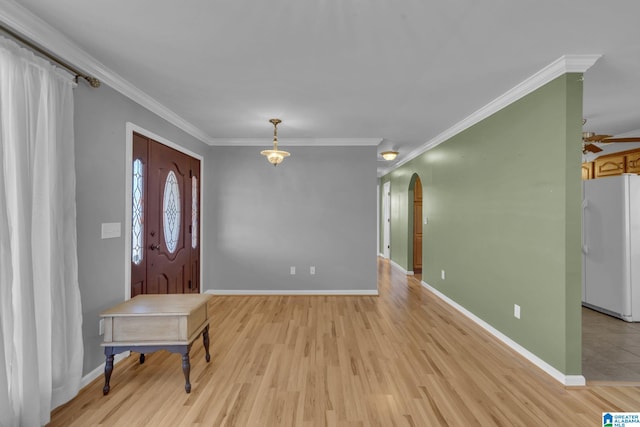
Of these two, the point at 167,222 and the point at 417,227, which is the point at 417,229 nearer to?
the point at 417,227

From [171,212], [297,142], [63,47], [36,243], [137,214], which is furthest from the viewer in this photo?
[297,142]

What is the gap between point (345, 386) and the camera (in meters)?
2.32

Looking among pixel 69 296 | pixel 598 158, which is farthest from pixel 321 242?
pixel 598 158

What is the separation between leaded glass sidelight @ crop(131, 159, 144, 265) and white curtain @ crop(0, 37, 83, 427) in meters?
0.89

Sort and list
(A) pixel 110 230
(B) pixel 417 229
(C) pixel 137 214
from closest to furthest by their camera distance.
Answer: (A) pixel 110 230 → (C) pixel 137 214 → (B) pixel 417 229

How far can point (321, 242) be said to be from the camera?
4953 mm

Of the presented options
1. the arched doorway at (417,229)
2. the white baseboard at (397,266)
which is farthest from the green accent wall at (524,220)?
the white baseboard at (397,266)

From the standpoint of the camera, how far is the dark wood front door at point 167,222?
10.5 feet

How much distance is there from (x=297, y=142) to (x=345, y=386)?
3.67m

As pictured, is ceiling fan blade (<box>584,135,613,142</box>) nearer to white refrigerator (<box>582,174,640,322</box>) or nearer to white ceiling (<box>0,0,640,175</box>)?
white ceiling (<box>0,0,640,175</box>)

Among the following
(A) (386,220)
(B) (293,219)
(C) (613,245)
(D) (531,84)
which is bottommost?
(C) (613,245)

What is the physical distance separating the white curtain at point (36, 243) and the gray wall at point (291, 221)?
9.23ft

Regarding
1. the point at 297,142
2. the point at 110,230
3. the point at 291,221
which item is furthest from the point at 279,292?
the point at 110,230

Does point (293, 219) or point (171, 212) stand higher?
point (171, 212)
